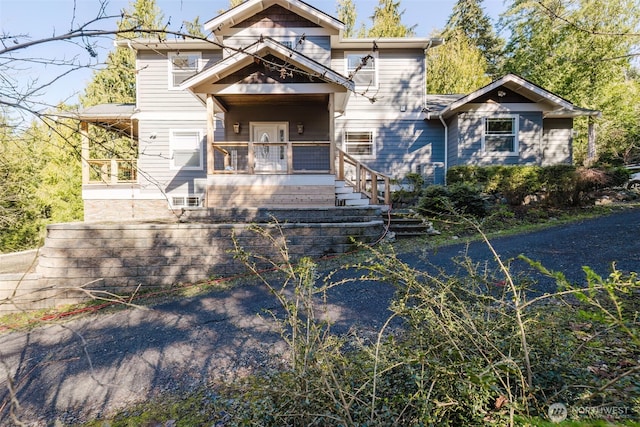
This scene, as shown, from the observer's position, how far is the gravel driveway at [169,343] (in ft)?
9.57

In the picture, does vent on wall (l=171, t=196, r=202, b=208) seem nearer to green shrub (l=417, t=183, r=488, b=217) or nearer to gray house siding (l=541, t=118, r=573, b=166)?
green shrub (l=417, t=183, r=488, b=217)

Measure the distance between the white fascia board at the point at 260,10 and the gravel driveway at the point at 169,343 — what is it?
9.68 m

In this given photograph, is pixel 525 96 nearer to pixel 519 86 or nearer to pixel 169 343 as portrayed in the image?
pixel 519 86

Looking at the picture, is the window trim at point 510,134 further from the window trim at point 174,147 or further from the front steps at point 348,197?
the window trim at point 174,147

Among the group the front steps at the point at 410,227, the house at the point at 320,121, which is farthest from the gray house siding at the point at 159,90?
the front steps at the point at 410,227

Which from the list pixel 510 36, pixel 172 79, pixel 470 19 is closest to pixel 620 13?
pixel 510 36

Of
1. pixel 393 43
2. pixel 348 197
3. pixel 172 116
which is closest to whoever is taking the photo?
pixel 348 197

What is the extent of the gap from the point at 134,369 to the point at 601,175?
41.5 ft

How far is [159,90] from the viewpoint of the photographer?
1305 cm

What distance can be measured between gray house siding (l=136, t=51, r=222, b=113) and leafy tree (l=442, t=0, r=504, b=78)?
77.3 ft

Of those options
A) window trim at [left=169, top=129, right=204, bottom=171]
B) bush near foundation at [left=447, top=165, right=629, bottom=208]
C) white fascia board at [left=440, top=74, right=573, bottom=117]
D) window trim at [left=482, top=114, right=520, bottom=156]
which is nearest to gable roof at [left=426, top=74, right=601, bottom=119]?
white fascia board at [left=440, top=74, right=573, bottom=117]

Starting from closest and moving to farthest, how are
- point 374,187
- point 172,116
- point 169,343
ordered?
point 169,343 → point 374,187 → point 172,116

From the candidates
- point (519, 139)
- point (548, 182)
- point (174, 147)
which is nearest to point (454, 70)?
point (519, 139)

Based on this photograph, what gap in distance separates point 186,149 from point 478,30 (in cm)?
2760
